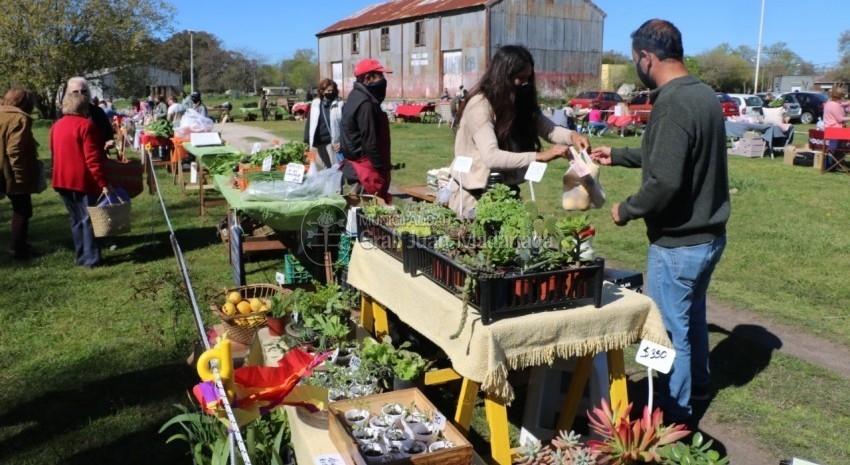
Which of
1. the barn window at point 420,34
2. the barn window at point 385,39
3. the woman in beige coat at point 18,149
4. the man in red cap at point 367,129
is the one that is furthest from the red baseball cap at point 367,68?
the barn window at point 385,39

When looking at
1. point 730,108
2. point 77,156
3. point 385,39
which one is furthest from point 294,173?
point 385,39

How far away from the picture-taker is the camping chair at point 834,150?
11875 mm

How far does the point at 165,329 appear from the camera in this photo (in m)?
4.68

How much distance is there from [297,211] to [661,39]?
268 centimetres

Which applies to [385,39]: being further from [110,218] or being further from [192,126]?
[110,218]

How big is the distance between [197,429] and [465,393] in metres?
1.10

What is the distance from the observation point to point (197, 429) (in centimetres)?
272

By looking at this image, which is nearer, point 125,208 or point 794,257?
point 125,208

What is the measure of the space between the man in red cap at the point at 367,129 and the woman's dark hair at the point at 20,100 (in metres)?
3.09

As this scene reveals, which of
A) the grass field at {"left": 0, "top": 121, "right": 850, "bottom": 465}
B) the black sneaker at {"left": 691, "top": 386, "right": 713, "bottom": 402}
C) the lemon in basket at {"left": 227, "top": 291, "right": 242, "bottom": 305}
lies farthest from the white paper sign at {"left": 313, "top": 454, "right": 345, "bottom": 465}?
the black sneaker at {"left": 691, "top": 386, "right": 713, "bottom": 402}

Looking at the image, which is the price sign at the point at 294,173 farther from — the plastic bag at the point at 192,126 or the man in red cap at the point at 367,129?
the plastic bag at the point at 192,126

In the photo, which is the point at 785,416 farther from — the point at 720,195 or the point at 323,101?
the point at 323,101

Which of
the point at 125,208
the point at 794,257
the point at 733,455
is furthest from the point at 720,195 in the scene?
the point at 125,208

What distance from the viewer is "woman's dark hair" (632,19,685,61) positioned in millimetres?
2729
